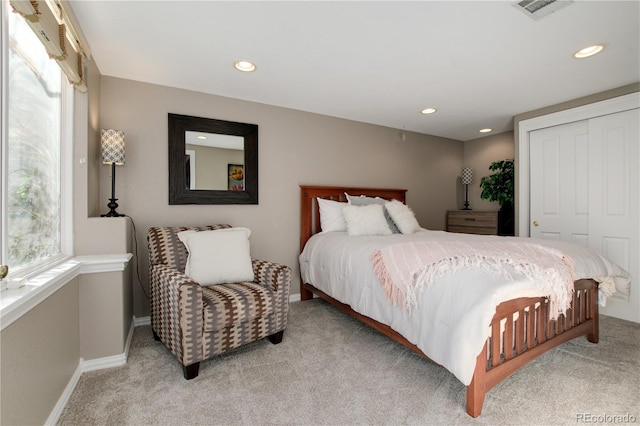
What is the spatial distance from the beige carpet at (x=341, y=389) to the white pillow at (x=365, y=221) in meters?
1.09

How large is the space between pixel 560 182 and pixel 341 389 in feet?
10.8

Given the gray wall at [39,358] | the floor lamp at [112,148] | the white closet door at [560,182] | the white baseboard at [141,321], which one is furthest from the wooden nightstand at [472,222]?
the gray wall at [39,358]

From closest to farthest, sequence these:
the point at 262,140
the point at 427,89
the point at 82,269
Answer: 1. the point at 82,269
2. the point at 427,89
3. the point at 262,140

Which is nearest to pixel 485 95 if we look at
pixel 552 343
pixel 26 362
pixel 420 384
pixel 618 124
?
pixel 618 124

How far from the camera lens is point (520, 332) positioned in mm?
1812

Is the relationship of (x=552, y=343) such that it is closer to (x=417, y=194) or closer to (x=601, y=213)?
(x=601, y=213)

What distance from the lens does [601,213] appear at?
3.06 m

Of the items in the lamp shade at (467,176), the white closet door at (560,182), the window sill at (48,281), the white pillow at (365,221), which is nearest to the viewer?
the window sill at (48,281)

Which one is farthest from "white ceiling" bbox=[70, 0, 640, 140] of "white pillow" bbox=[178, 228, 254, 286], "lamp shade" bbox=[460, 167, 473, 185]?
"lamp shade" bbox=[460, 167, 473, 185]

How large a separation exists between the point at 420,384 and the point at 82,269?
2249mm

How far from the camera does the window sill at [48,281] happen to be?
3.66 feet

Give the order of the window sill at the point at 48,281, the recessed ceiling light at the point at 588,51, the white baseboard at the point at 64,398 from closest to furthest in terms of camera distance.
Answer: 1. the window sill at the point at 48,281
2. the white baseboard at the point at 64,398
3. the recessed ceiling light at the point at 588,51
